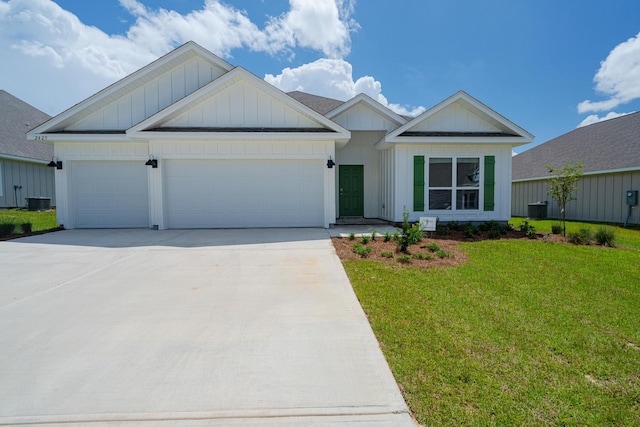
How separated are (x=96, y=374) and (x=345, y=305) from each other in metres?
2.65

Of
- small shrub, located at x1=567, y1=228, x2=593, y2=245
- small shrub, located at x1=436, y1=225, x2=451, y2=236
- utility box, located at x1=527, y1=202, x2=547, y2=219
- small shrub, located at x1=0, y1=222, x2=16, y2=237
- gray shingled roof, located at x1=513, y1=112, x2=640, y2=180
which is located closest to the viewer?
small shrub, located at x1=567, y1=228, x2=593, y2=245

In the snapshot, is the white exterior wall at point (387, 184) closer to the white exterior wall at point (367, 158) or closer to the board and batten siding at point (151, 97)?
the white exterior wall at point (367, 158)

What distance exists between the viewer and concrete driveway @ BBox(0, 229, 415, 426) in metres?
2.33

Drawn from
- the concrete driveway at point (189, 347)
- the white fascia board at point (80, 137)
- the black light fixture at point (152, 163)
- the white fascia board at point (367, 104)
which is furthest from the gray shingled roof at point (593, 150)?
the white fascia board at point (80, 137)

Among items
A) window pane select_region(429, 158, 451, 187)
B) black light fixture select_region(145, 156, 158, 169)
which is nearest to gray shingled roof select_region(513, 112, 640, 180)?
window pane select_region(429, 158, 451, 187)

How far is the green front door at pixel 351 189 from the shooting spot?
43.2 ft

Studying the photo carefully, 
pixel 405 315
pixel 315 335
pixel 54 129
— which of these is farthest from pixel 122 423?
pixel 54 129

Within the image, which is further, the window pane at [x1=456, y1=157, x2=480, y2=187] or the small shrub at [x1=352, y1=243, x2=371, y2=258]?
the window pane at [x1=456, y1=157, x2=480, y2=187]

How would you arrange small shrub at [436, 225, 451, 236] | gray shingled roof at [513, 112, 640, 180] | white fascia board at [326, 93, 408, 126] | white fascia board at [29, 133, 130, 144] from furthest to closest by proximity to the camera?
gray shingled roof at [513, 112, 640, 180] → white fascia board at [326, 93, 408, 126] → white fascia board at [29, 133, 130, 144] → small shrub at [436, 225, 451, 236]

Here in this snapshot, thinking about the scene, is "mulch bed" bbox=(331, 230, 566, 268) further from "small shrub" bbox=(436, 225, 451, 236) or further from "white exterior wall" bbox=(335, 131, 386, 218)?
"white exterior wall" bbox=(335, 131, 386, 218)

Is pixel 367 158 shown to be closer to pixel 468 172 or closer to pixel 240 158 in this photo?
pixel 468 172

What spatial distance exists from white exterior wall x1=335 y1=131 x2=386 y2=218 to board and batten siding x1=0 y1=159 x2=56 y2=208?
56.3 ft

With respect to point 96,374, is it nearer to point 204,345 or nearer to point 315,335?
point 204,345

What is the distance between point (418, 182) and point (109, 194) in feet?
34.2
